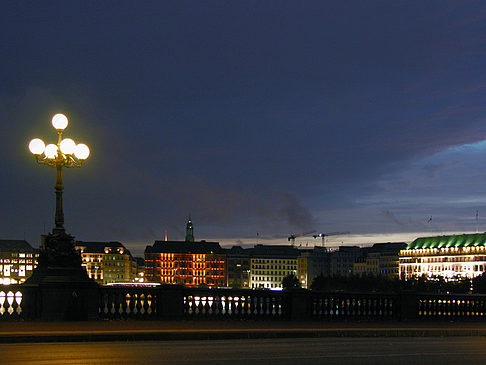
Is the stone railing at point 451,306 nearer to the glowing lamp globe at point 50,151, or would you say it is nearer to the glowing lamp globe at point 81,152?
the glowing lamp globe at point 81,152

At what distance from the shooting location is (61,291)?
22703 mm

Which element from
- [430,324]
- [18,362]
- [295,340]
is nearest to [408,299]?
[430,324]

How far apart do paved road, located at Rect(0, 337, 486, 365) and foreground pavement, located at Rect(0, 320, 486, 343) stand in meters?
0.61

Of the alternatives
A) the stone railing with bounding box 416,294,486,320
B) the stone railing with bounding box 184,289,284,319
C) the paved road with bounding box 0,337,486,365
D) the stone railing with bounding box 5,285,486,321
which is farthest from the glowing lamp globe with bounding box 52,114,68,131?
the stone railing with bounding box 416,294,486,320

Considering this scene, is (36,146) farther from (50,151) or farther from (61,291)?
(61,291)

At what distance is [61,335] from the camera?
18641mm

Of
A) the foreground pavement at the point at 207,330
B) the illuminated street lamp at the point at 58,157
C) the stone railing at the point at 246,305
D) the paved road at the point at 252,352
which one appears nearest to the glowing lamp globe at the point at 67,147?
the illuminated street lamp at the point at 58,157

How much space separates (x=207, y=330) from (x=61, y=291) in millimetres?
5206

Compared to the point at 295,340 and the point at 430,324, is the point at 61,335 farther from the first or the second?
the point at 430,324

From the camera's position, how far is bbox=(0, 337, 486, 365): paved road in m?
15.4

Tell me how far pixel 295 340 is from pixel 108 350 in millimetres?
5824

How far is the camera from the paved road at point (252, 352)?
50.6ft

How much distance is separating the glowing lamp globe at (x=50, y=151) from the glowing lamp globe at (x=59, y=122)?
3.17 feet

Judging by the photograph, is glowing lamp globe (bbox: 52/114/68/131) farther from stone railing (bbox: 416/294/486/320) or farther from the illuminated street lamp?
stone railing (bbox: 416/294/486/320)
